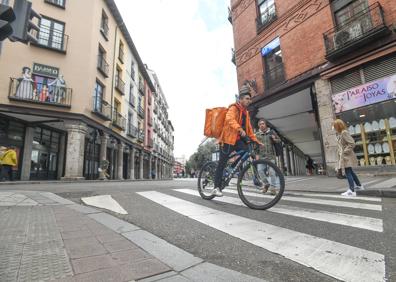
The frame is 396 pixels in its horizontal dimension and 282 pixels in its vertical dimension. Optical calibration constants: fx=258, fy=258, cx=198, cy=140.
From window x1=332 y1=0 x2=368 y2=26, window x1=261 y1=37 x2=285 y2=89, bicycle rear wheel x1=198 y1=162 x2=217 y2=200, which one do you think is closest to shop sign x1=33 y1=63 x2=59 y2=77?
window x1=261 y1=37 x2=285 y2=89

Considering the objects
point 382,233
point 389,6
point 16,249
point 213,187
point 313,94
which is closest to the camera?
point 16,249

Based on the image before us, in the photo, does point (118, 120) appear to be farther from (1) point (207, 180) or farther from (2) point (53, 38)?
(1) point (207, 180)

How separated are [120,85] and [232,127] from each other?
19340mm

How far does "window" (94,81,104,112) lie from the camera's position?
17141mm

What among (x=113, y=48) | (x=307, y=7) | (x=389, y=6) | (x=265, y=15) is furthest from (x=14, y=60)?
(x=389, y=6)

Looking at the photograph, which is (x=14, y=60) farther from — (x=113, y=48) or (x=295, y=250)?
(x=295, y=250)

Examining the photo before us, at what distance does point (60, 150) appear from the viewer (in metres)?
16.7

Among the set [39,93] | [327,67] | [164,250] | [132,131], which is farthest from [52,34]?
[164,250]

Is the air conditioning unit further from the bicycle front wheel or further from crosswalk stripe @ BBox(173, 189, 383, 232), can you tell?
crosswalk stripe @ BBox(173, 189, 383, 232)

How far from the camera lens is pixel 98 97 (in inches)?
695

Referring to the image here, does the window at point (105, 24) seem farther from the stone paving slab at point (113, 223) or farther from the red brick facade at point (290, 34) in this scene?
the stone paving slab at point (113, 223)

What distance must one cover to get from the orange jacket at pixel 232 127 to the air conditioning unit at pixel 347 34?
916 centimetres

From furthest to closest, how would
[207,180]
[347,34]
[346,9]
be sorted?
[346,9]
[347,34]
[207,180]

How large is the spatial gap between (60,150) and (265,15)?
1546 centimetres
